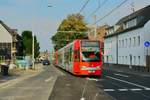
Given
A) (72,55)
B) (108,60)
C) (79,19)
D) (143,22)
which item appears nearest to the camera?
(72,55)

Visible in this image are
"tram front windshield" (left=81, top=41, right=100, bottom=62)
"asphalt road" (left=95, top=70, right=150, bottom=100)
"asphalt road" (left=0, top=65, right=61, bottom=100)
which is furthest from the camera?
"tram front windshield" (left=81, top=41, right=100, bottom=62)

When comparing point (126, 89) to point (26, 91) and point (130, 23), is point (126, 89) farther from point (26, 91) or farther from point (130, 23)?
point (130, 23)

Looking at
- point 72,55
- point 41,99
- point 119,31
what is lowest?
point 41,99

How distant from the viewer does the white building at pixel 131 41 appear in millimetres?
66062

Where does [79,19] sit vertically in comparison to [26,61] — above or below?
above

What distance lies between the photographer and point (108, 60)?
Result: 3765 inches

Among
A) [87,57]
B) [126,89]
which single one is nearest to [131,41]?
[87,57]

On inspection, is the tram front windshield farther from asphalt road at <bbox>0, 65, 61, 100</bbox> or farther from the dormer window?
the dormer window

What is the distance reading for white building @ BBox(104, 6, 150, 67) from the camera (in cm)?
6606

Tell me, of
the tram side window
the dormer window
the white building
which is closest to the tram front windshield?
the tram side window

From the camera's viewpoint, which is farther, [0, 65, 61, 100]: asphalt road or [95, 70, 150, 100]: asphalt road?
[95, 70, 150, 100]: asphalt road

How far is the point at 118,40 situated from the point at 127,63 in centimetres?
930

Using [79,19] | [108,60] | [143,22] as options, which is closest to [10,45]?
[79,19]

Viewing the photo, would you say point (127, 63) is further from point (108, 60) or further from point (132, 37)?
point (108, 60)
